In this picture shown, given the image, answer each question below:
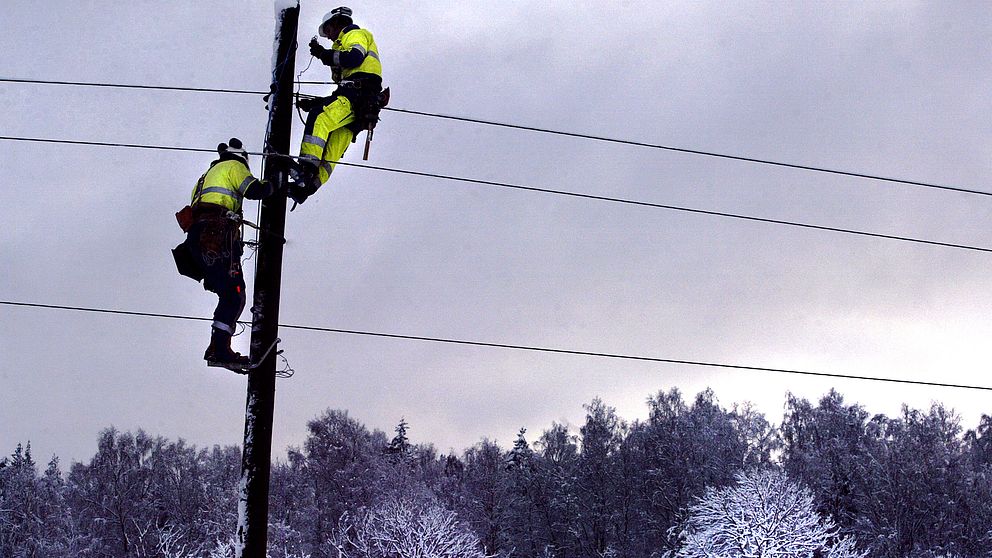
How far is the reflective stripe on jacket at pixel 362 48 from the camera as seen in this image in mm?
6910

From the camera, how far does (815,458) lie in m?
49.0

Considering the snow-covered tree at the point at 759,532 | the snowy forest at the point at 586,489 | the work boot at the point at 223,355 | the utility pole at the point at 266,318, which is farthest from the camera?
the snowy forest at the point at 586,489

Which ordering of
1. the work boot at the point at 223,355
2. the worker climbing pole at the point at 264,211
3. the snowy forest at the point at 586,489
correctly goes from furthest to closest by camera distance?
the snowy forest at the point at 586,489, the work boot at the point at 223,355, the worker climbing pole at the point at 264,211

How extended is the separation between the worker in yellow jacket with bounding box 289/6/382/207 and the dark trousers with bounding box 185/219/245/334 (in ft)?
1.81

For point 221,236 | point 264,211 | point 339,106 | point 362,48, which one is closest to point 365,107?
point 339,106

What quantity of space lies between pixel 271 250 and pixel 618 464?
153ft

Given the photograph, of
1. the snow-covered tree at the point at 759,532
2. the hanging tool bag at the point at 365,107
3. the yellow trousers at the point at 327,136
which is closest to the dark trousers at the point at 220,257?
the yellow trousers at the point at 327,136

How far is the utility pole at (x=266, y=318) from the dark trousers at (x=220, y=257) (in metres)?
0.33

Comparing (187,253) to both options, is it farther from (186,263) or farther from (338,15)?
(338,15)

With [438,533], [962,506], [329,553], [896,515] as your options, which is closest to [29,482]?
[329,553]

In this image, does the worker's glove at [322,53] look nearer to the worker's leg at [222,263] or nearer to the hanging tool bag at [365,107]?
the hanging tool bag at [365,107]

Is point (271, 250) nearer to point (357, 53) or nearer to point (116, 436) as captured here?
point (357, 53)

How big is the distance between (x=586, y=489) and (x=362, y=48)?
152 ft

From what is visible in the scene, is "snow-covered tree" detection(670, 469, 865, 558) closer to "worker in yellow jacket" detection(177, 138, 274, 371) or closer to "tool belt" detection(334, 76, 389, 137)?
"tool belt" detection(334, 76, 389, 137)
